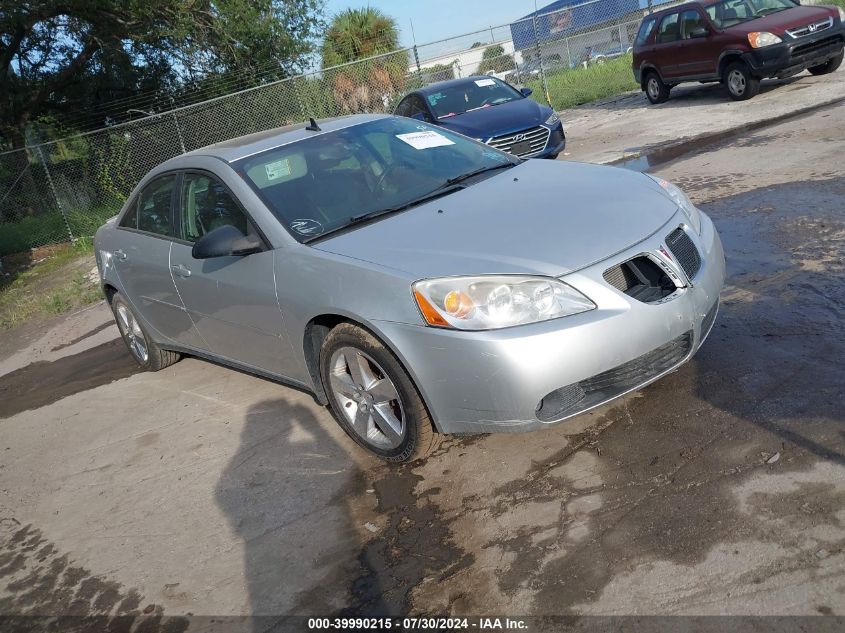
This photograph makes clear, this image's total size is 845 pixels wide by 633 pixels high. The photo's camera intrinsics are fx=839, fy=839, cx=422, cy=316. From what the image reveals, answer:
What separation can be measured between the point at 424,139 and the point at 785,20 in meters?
10.9

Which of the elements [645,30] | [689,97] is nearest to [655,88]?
[689,97]

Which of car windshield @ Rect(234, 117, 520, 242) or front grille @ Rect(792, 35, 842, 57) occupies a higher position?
car windshield @ Rect(234, 117, 520, 242)

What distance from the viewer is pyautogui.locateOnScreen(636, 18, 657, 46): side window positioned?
1650cm

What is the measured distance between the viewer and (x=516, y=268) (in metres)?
3.56

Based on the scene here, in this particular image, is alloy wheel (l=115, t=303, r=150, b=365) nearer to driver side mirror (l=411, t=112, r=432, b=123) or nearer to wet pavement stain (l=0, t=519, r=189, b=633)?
wet pavement stain (l=0, t=519, r=189, b=633)

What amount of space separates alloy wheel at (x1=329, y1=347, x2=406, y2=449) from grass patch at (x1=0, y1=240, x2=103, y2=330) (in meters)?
7.14

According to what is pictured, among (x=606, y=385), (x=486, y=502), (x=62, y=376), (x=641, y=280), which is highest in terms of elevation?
(x=641, y=280)

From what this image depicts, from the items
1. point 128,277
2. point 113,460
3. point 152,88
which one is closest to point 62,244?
point 152,88

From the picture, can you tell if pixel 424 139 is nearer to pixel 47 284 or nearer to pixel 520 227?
pixel 520 227

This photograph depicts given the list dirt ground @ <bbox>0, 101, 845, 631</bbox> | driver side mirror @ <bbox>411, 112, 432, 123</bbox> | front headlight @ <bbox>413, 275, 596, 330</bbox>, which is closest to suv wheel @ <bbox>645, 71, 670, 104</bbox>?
A: driver side mirror @ <bbox>411, 112, 432, 123</bbox>

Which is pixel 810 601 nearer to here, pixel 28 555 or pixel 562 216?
pixel 562 216

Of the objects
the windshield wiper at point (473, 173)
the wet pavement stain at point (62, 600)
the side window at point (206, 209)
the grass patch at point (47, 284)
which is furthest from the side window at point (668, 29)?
the wet pavement stain at point (62, 600)

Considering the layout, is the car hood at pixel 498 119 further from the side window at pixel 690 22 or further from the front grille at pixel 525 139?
the side window at pixel 690 22

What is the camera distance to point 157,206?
18.5 feet
